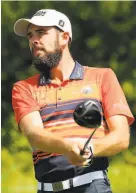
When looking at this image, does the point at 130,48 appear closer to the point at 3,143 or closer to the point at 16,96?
the point at 3,143

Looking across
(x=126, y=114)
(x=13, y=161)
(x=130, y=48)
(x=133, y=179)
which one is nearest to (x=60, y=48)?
(x=126, y=114)

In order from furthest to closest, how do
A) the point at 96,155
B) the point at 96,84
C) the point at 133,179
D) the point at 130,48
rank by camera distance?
the point at 130,48 < the point at 133,179 < the point at 96,84 < the point at 96,155

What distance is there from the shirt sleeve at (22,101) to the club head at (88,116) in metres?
0.53

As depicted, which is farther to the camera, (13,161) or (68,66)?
(13,161)

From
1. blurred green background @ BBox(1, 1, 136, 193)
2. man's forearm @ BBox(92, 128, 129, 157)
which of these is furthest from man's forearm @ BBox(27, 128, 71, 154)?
blurred green background @ BBox(1, 1, 136, 193)

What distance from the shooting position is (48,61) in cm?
493

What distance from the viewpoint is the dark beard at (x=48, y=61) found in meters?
Answer: 4.93

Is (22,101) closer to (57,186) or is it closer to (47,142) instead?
(47,142)

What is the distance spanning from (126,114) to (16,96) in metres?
0.65

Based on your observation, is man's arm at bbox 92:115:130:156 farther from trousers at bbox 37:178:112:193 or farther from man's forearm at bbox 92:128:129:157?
trousers at bbox 37:178:112:193

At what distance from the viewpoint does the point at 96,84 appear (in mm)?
4848

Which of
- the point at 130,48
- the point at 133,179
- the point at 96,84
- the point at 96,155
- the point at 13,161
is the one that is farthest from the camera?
the point at 130,48

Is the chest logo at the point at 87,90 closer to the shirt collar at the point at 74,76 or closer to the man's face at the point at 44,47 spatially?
the shirt collar at the point at 74,76

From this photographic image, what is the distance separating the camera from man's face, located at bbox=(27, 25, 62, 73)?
493 cm
